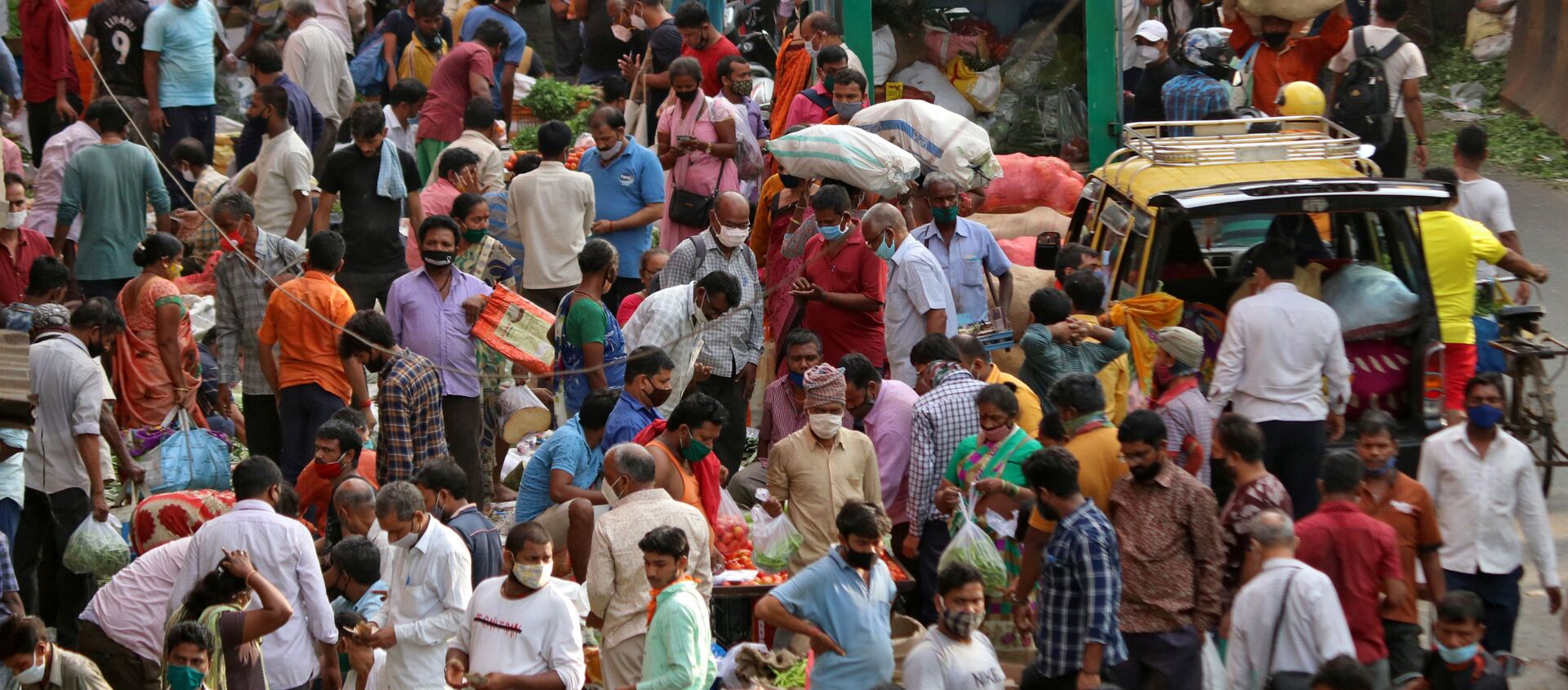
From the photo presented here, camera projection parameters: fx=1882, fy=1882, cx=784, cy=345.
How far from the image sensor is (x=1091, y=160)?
14.2m

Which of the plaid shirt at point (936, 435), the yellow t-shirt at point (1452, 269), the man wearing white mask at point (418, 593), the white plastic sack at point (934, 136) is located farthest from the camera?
the white plastic sack at point (934, 136)

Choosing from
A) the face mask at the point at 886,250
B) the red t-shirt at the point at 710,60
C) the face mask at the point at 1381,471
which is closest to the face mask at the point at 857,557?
the face mask at the point at 1381,471

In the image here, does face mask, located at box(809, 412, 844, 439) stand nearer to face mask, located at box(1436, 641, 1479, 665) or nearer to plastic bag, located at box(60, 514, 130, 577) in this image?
face mask, located at box(1436, 641, 1479, 665)

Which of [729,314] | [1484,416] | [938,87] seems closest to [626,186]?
[729,314]

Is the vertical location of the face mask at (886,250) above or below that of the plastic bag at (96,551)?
above

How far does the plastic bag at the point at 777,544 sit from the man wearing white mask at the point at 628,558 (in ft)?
2.11

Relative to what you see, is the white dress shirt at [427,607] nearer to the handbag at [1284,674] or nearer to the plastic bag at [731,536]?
the plastic bag at [731,536]

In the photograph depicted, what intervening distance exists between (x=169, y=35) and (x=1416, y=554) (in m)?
10.1

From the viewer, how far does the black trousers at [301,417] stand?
32.1 feet

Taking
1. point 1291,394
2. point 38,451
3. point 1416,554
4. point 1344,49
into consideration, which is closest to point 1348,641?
point 1416,554

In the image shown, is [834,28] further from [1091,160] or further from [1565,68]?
[1565,68]

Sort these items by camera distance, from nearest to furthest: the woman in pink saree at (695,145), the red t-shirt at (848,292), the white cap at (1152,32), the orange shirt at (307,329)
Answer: the orange shirt at (307,329), the red t-shirt at (848,292), the woman in pink saree at (695,145), the white cap at (1152,32)

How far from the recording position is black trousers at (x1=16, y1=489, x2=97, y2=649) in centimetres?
936

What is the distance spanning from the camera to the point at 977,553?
742cm
